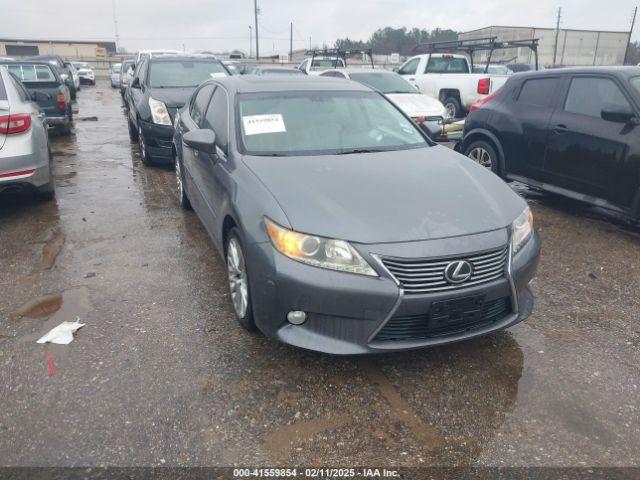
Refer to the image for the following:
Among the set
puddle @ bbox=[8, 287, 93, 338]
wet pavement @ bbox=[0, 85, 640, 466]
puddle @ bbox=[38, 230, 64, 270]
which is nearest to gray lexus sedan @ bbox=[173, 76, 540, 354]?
wet pavement @ bbox=[0, 85, 640, 466]

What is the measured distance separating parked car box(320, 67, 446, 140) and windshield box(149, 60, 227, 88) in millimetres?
2204

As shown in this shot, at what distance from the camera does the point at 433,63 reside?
1380cm

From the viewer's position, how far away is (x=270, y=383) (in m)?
2.78

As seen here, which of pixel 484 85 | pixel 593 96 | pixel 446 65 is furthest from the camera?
pixel 446 65

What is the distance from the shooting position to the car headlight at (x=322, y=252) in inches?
99.7

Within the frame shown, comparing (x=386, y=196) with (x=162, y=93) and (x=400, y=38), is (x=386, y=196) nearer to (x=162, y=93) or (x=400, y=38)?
(x=162, y=93)

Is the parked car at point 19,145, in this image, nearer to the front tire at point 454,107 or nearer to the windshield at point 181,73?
the windshield at point 181,73

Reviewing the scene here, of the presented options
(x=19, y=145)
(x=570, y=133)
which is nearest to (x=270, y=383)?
(x=19, y=145)

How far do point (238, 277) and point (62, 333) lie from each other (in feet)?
3.95

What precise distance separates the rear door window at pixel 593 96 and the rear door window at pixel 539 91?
0.22m

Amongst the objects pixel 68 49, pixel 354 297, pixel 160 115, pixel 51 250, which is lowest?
pixel 51 250

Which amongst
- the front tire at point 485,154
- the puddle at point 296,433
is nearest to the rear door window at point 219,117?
the puddle at point 296,433

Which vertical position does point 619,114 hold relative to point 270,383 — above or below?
above

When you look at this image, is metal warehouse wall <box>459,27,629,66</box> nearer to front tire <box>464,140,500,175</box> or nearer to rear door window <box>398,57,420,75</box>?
rear door window <box>398,57,420,75</box>
